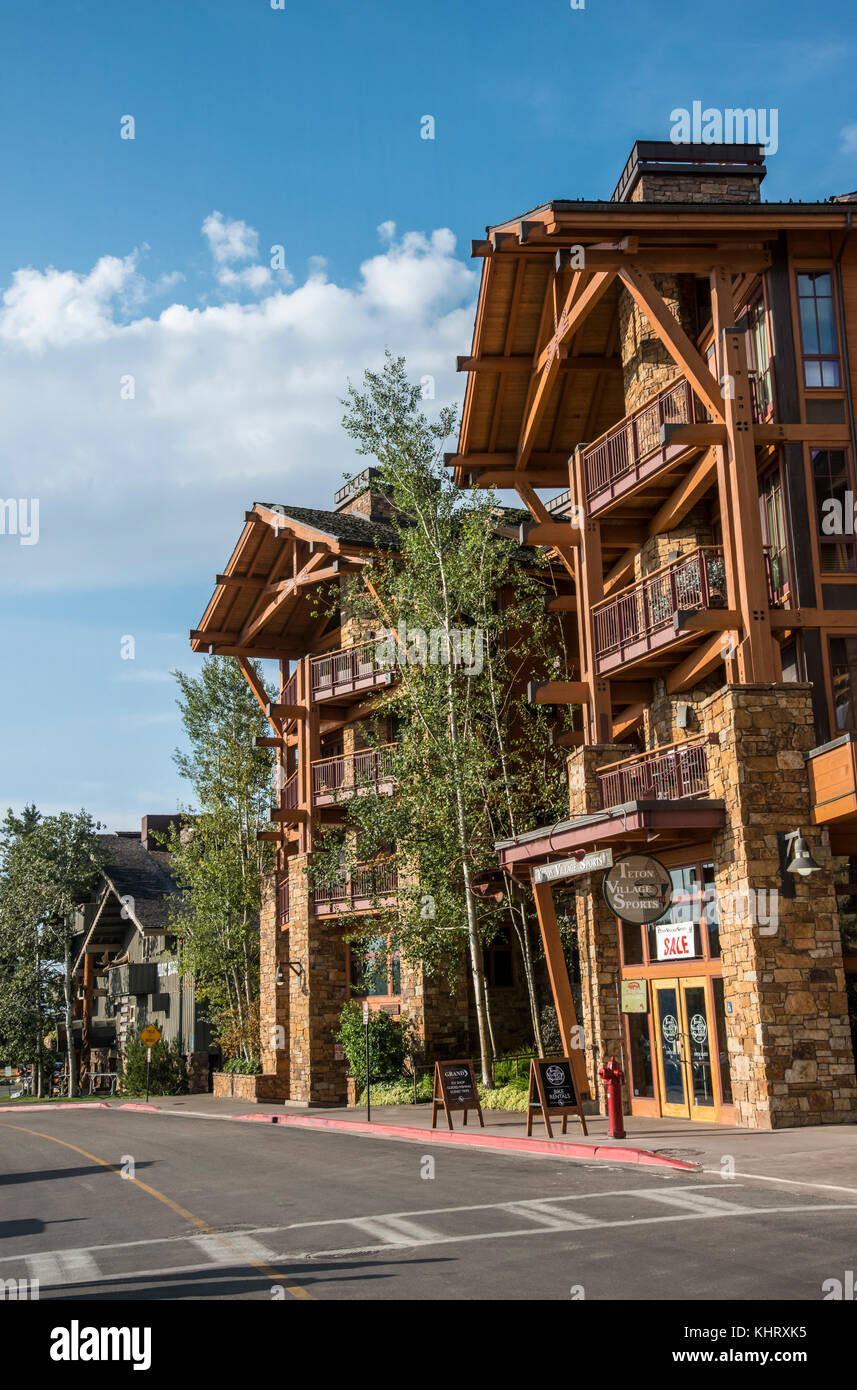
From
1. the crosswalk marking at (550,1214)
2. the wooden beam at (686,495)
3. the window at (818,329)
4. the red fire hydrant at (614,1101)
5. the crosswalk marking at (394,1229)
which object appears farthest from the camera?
the wooden beam at (686,495)

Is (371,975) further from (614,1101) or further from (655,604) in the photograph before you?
(614,1101)

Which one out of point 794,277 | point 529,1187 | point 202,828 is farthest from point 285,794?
point 529,1187

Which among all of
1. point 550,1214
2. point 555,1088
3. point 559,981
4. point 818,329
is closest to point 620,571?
point 818,329

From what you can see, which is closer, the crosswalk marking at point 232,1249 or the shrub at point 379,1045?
the crosswalk marking at point 232,1249

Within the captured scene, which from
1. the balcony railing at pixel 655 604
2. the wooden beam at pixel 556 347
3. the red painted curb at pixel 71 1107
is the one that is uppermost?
the wooden beam at pixel 556 347

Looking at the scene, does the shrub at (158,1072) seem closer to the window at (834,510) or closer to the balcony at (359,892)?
the balcony at (359,892)

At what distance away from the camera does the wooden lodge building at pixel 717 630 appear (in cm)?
1867

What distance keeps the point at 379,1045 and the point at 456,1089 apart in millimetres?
9938

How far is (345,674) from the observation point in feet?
116

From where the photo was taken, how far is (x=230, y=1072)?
41250 millimetres

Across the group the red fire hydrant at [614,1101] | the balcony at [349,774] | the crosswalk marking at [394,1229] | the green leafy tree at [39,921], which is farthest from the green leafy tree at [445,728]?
the green leafy tree at [39,921]

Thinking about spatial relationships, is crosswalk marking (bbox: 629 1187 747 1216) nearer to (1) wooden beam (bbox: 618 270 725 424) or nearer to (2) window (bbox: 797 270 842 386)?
(1) wooden beam (bbox: 618 270 725 424)

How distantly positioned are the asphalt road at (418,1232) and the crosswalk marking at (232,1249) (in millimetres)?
30
